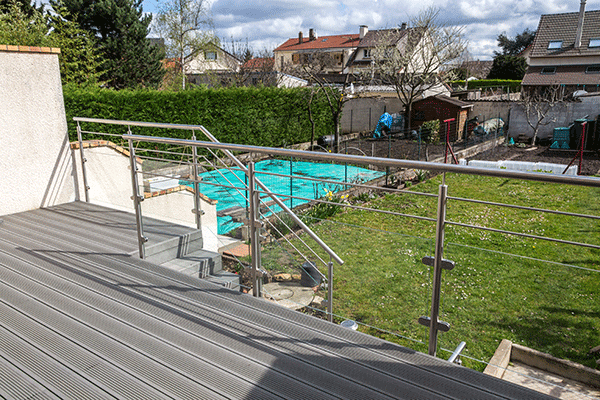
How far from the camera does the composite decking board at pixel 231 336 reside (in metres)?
1.98

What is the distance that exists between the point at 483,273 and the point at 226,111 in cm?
1367

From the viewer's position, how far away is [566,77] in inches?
1045

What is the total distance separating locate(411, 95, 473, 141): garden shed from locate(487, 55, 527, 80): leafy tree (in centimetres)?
2305

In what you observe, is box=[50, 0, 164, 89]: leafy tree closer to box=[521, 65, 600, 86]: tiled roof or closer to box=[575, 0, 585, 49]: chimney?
box=[521, 65, 600, 86]: tiled roof

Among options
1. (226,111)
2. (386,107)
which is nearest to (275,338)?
(226,111)

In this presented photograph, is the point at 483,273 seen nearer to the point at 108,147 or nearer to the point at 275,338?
the point at 275,338

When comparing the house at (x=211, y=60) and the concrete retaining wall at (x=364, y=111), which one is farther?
the house at (x=211, y=60)

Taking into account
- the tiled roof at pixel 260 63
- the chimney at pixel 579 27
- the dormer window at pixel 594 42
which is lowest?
the tiled roof at pixel 260 63

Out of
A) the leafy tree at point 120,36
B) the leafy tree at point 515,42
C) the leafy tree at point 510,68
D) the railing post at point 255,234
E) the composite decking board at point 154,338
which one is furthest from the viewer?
the leafy tree at point 515,42

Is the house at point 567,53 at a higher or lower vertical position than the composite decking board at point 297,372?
higher

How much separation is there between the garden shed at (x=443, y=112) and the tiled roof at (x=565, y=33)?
11.1 metres

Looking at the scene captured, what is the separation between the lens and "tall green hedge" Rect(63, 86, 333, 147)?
1196 centimetres

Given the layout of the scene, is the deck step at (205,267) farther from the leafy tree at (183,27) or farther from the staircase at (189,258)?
the leafy tree at (183,27)

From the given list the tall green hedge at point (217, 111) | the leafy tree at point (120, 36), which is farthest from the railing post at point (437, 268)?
the leafy tree at point (120, 36)
